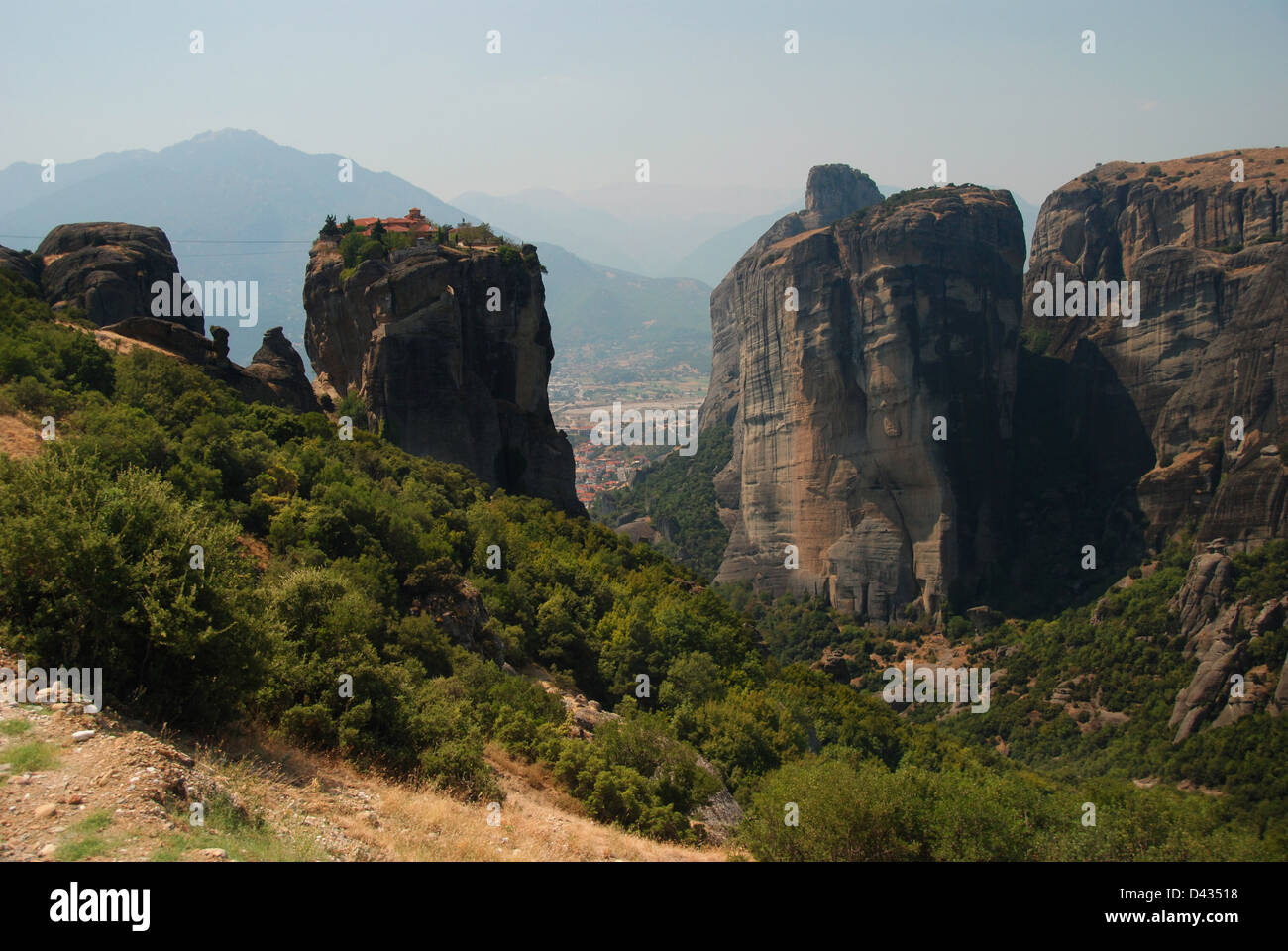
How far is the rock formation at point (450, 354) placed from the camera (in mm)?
43344

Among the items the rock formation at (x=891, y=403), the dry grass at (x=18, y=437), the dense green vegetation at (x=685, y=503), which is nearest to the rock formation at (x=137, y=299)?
the dry grass at (x=18, y=437)

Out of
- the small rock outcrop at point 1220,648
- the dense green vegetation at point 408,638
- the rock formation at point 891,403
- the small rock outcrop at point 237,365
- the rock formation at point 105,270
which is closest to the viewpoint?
the dense green vegetation at point 408,638

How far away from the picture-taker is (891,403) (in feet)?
243

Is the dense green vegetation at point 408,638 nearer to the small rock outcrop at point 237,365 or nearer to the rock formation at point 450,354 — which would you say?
the small rock outcrop at point 237,365

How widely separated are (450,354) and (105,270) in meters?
14.9

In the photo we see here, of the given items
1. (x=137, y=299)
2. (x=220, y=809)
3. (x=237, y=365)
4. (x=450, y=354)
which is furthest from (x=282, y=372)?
(x=220, y=809)

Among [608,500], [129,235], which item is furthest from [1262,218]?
[129,235]

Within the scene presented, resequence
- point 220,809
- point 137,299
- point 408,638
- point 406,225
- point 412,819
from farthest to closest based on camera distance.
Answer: point 406,225, point 137,299, point 408,638, point 412,819, point 220,809

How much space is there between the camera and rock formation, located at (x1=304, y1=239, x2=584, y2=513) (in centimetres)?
4334

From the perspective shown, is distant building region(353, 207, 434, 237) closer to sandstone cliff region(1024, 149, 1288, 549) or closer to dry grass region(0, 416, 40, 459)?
dry grass region(0, 416, 40, 459)

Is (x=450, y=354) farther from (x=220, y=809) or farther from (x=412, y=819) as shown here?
(x=220, y=809)

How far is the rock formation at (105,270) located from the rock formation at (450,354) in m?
7.61

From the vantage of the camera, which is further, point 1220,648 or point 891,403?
point 891,403
